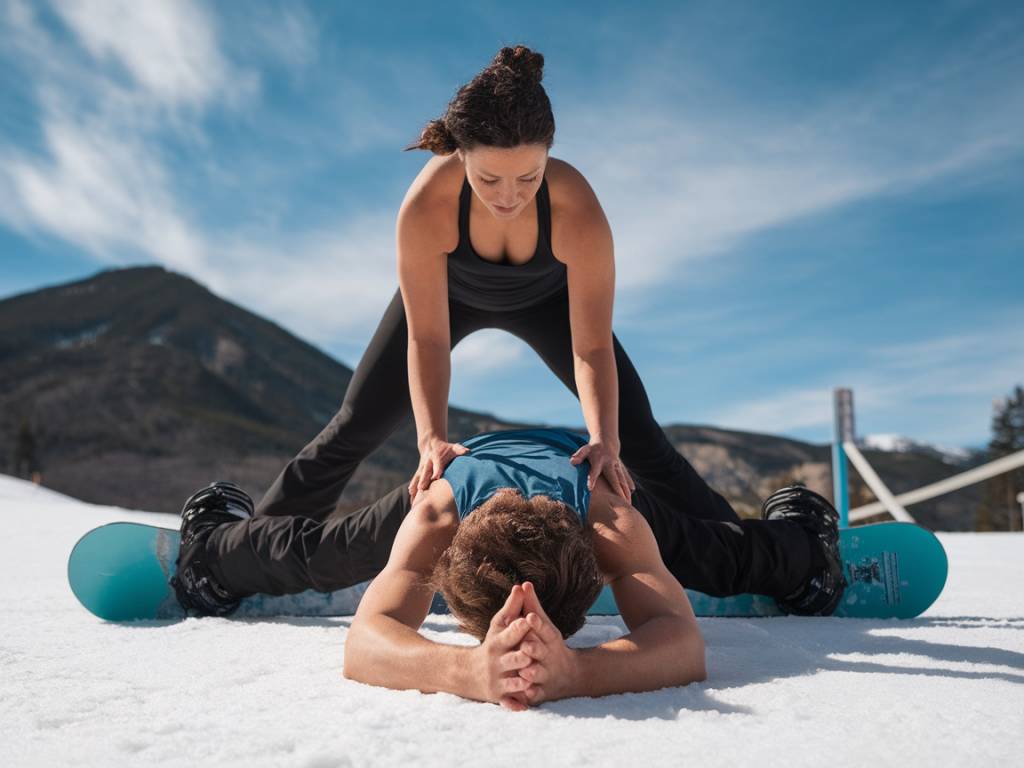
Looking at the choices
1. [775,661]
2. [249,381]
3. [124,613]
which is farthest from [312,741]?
[249,381]

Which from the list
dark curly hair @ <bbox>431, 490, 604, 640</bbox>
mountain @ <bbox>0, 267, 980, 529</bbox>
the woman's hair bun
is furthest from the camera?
mountain @ <bbox>0, 267, 980, 529</bbox>

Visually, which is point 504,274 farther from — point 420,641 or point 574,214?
point 420,641

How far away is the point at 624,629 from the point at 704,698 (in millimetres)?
701

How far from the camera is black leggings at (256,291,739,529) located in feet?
7.80

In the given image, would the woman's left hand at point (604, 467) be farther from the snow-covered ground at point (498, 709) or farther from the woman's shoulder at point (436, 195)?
the woman's shoulder at point (436, 195)

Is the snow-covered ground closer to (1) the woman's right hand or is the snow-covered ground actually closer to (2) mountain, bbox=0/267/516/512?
(1) the woman's right hand

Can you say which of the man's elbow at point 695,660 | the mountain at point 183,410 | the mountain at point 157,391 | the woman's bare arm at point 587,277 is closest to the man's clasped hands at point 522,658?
the man's elbow at point 695,660

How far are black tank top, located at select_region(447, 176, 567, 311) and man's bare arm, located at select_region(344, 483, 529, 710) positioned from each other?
83cm

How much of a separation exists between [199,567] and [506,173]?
134 cm

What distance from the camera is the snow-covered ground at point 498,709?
3.18 ft

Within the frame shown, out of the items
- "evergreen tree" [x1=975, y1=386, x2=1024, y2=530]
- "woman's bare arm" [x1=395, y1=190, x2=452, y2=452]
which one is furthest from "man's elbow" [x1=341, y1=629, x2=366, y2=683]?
"evergreen tree" [x1=975, y1=386, x2=1024, y2=530]

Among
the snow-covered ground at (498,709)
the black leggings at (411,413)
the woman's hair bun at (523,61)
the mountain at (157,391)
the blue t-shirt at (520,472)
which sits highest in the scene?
the mountain at (157,391)

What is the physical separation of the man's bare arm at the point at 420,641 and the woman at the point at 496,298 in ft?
0.64

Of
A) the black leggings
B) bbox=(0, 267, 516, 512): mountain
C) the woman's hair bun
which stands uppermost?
bbox=(0, 267, 516, 512): mountain
